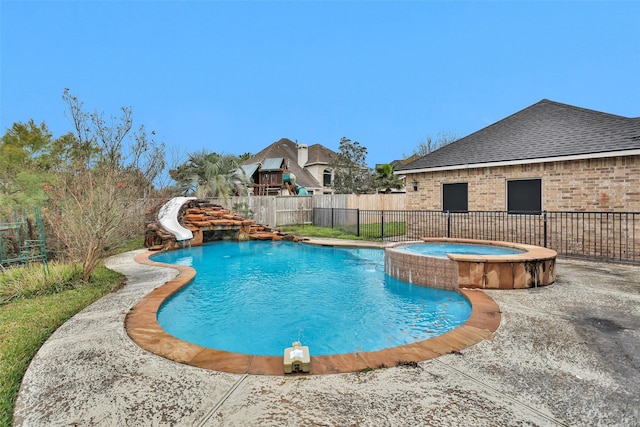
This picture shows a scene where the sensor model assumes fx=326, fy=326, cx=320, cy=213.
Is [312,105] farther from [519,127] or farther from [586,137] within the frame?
[586,137]

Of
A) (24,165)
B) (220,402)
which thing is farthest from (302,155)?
(220,402)

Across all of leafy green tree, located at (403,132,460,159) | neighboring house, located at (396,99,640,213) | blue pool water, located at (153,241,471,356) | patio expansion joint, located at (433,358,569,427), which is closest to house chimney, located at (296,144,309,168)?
leafy green tree, located at (403,132,460,159)

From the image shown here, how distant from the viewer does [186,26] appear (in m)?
17.2

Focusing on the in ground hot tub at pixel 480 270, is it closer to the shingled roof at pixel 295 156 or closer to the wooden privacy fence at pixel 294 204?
the wooden privacy fence at pixel 294 204

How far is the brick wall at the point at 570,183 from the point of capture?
8.94 meters

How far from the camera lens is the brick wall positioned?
29.3 ft

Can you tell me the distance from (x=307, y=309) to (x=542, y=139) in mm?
10233

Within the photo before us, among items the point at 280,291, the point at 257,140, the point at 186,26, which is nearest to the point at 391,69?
the point at 186,26

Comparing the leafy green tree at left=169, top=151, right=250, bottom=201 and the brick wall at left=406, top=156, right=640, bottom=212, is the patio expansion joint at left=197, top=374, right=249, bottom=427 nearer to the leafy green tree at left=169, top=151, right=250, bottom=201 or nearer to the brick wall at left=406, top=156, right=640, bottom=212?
the brick wall at left=406, top=156, right=640, bottom=212

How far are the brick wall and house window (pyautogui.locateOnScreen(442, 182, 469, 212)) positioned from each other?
19 cm

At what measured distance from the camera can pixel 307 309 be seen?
18.3 ft

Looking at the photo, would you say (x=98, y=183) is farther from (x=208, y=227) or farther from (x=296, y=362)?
(x=208, y=227)

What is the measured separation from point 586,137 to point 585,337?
29.2 ft

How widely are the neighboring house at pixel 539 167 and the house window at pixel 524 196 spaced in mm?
28
